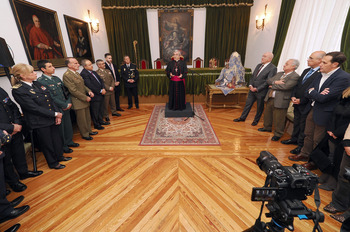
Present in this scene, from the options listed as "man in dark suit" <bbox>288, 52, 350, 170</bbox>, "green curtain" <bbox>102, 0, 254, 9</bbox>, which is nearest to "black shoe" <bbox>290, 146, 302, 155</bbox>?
"man in dark suit" <bbox>288, 52, 350, 170</bbox>

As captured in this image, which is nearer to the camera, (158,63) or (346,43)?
(346,43)

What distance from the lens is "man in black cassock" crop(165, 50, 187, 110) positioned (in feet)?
14.9

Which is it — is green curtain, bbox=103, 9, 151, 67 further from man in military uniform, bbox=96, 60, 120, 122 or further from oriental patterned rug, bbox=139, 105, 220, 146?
oriental patterned rug, bbox=139, 105, 220, 146

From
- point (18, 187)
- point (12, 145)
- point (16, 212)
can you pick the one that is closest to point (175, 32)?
point (12, 145)

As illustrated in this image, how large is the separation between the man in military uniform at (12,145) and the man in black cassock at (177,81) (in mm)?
3312

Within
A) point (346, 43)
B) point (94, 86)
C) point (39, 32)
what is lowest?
point (94, 86)

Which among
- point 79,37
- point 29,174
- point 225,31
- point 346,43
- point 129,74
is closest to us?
point 29,174

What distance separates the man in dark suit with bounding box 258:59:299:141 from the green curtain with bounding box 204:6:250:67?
426 centimetres

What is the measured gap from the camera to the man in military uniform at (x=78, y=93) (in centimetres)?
301

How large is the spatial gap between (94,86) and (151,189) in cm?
257

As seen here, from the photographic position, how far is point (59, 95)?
111 inches

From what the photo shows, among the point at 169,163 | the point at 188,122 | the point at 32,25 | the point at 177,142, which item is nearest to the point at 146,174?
the point at 169,163

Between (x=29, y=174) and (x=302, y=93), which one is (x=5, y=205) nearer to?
(x=29, y=174)

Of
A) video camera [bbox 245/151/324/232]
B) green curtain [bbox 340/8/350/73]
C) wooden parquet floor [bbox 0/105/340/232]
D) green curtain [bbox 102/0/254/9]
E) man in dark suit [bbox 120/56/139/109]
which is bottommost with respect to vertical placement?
wooden parquet floor [bbox 0/105/340/232]
